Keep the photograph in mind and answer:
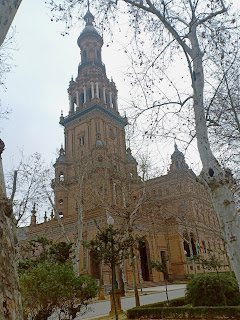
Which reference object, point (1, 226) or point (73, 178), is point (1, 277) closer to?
point (1, 226)

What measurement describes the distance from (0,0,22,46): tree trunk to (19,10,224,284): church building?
66.5 ft

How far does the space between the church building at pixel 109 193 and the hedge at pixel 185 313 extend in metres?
14.0

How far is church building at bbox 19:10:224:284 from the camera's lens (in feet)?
90.5

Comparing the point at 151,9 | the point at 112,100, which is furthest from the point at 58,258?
the point at 112,100

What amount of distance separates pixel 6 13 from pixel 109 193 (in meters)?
29.3

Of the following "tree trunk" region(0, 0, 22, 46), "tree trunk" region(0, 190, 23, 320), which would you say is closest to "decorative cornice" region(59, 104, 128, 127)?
"tree trunk" region(0, 0, 22, 46)

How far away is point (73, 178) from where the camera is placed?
124 ft

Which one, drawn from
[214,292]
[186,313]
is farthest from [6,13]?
[214,292]

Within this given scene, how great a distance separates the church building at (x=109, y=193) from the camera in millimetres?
27578

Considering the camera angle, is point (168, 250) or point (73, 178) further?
point (73, 178)

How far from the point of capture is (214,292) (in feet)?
33.2

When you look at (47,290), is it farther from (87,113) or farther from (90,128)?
(87,113)

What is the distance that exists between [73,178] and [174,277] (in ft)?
56.7

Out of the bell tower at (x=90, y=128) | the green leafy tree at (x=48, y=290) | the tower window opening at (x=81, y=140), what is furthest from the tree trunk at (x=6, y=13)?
the tower window opening at (x=81, y=140)
